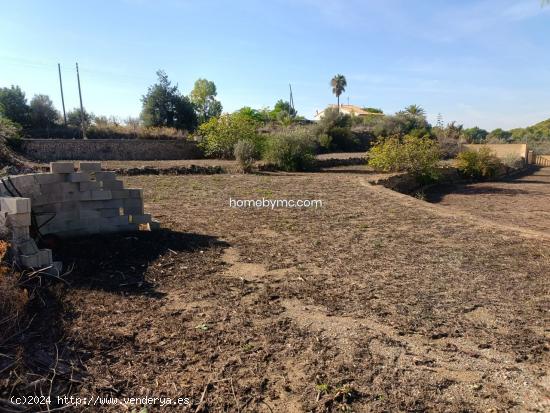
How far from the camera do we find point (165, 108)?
31266mm

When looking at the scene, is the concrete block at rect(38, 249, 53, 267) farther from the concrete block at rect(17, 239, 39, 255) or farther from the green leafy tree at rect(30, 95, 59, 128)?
the green leafy tree at rect(30, 95, 59, 128)

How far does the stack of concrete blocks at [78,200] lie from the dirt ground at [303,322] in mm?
336

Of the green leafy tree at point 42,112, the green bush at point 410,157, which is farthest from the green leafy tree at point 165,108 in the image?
the green bush at point 410,157

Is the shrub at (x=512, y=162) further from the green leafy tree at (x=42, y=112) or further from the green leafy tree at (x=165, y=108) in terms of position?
the green leafy tree at (x=42, y=112)

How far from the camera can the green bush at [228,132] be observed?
21.6 m

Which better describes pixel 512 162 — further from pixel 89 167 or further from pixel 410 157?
pixel 89 167

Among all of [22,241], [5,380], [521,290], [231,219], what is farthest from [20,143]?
[521,290]

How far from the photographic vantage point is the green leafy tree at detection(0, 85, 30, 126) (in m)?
26.4

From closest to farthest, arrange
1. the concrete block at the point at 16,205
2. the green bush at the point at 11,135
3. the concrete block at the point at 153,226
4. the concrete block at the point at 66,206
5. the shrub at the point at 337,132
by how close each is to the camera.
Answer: the concrete block at the point at 16,205
the concrete block at the point at 66,206
the concrete block at the point at 153,226
the green bush at the point at 11,135
the shrub at the point at 337,132

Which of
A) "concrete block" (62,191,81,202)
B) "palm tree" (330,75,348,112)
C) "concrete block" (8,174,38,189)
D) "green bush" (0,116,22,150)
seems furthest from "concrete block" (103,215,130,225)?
"palm tree" (330,75,348,112)

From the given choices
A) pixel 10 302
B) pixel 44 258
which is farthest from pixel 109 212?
pixel 10 302

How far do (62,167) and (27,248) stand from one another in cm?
186

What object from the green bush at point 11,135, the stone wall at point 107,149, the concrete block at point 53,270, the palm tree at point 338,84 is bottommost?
the concrete block at point 53,270

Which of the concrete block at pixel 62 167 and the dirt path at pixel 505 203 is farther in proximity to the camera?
the dirt path at pixel 505 203
